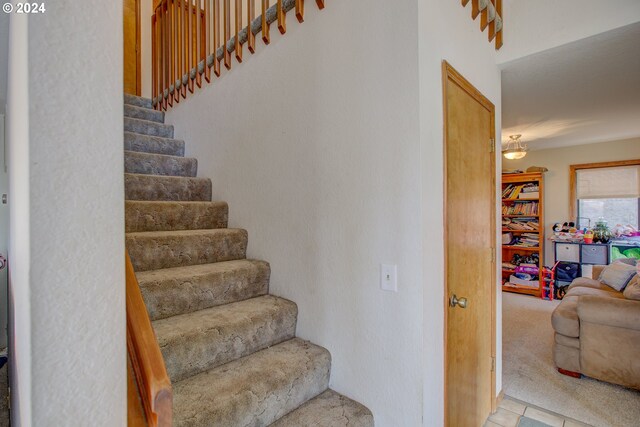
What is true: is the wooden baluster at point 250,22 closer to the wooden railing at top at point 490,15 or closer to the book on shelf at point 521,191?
the wooden railing at top at point 490,15

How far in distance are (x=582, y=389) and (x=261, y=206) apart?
8.96ft

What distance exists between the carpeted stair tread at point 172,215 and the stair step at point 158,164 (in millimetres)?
479

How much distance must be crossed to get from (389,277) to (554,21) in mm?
1817

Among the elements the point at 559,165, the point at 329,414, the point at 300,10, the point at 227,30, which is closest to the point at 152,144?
the point at 227,30

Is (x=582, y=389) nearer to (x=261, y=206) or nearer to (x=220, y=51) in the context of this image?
A: (x=261, y=206)

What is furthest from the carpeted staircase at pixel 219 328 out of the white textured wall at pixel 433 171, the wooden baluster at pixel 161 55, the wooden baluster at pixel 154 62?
the wooden baluster at pixel 154 62

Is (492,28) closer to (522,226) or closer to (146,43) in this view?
(146,43)

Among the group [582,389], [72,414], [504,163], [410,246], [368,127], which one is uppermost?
[504,163]

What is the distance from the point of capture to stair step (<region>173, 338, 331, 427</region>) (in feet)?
3.89

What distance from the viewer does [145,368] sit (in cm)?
59

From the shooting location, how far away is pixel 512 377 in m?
2.48

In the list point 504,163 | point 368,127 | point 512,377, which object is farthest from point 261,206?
point 504,163

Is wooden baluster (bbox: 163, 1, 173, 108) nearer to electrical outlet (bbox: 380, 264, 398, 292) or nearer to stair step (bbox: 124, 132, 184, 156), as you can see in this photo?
stair step (bbox: 124, 132, 184, 156)

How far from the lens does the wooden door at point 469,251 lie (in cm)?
148
